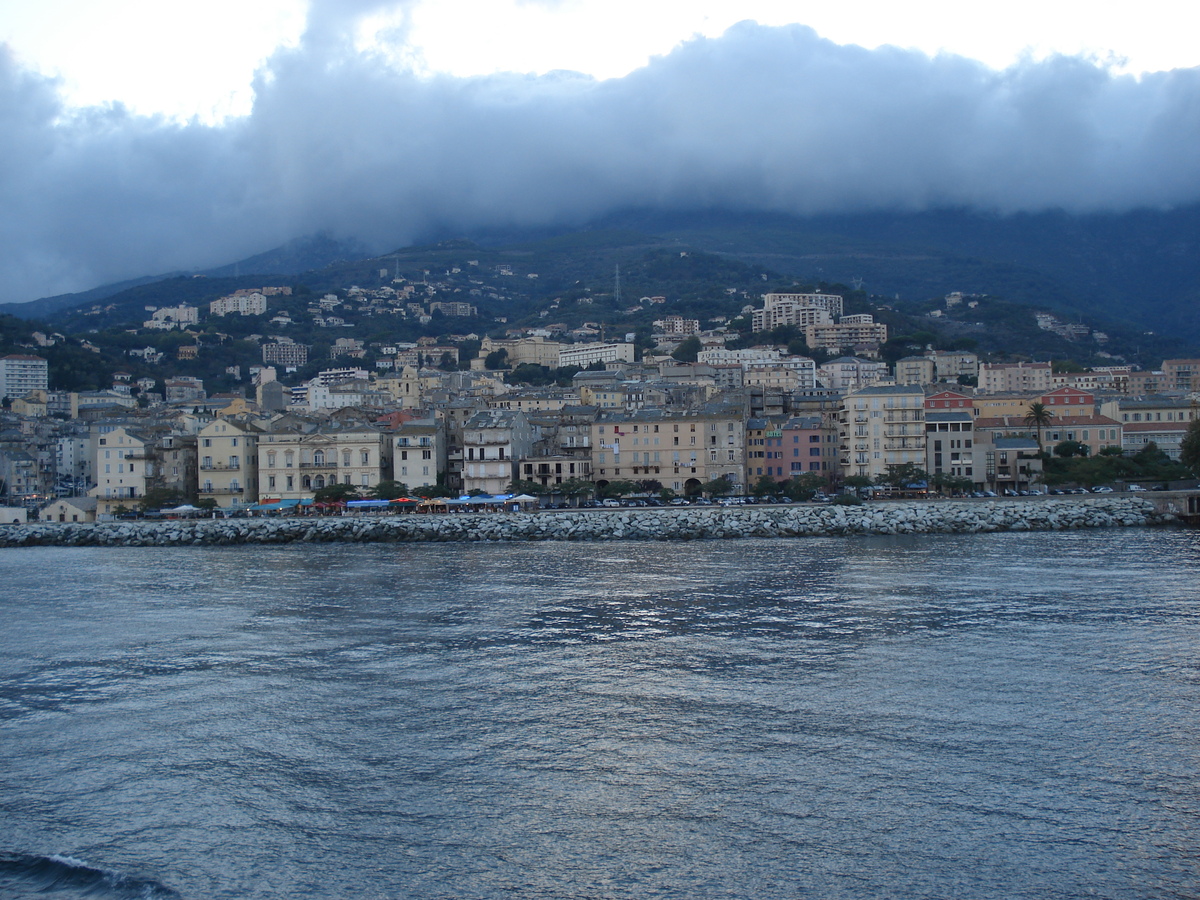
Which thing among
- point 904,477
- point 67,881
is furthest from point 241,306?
point 67,881

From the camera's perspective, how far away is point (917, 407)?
203 ft

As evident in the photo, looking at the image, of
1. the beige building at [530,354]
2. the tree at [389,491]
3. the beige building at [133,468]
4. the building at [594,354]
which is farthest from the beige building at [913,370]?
the beige building at [133,468]

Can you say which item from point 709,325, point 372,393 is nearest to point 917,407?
point 372,393

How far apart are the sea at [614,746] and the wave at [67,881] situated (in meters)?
0.04

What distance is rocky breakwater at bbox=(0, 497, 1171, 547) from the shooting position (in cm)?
4681

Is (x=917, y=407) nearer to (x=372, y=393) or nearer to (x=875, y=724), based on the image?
(x=875, y=724)

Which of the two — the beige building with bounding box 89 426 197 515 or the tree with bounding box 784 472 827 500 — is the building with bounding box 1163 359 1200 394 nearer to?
the tree with bounding box 784 472 827 500

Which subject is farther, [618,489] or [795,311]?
[795,311]

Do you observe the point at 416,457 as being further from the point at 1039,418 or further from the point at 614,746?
the point at 614,746

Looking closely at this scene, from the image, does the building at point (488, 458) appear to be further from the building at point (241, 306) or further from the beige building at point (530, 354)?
the building at point (241, 306)

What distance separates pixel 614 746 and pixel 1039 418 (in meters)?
57.2

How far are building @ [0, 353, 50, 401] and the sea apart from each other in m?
107

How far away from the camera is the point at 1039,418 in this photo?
64750 mm

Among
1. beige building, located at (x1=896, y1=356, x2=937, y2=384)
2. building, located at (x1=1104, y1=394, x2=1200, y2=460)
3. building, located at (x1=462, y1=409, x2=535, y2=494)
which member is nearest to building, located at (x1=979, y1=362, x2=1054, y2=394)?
beige building, located at (x1=896, y1=356, x2=937, y2=384)
